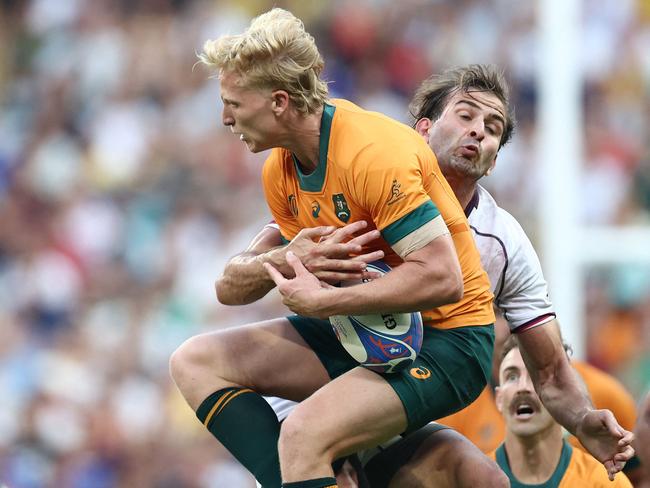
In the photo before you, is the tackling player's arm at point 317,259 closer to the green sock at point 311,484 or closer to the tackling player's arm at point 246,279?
the tackling player's arm at point 246,279

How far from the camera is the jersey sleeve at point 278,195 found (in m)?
4.05

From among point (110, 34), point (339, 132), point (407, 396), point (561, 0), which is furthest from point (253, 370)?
point (110, 34)

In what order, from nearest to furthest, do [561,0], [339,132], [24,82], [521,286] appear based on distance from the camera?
1. [339,132]
2. [521,286]
3. [561,0]
4. [24,82]

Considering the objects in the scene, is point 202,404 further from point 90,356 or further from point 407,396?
point 90,356

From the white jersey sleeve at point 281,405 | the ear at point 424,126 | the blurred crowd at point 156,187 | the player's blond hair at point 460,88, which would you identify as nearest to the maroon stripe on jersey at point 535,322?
the player's blond hair at point 460,88

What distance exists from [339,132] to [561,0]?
522 cm

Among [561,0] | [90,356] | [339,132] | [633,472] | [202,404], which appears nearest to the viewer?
[339,132]

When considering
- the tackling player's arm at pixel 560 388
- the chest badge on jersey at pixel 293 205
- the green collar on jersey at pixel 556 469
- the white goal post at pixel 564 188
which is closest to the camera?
the chest badge on jersey at pixel 293 205

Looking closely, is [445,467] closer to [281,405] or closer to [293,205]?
[281,405]

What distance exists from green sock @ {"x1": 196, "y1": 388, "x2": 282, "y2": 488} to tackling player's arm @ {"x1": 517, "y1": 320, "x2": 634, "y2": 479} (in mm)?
1000

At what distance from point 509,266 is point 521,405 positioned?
0.90 meters

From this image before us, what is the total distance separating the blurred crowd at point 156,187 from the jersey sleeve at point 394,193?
18.7ft

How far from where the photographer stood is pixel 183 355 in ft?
13.5

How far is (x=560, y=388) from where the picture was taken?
458 cm
